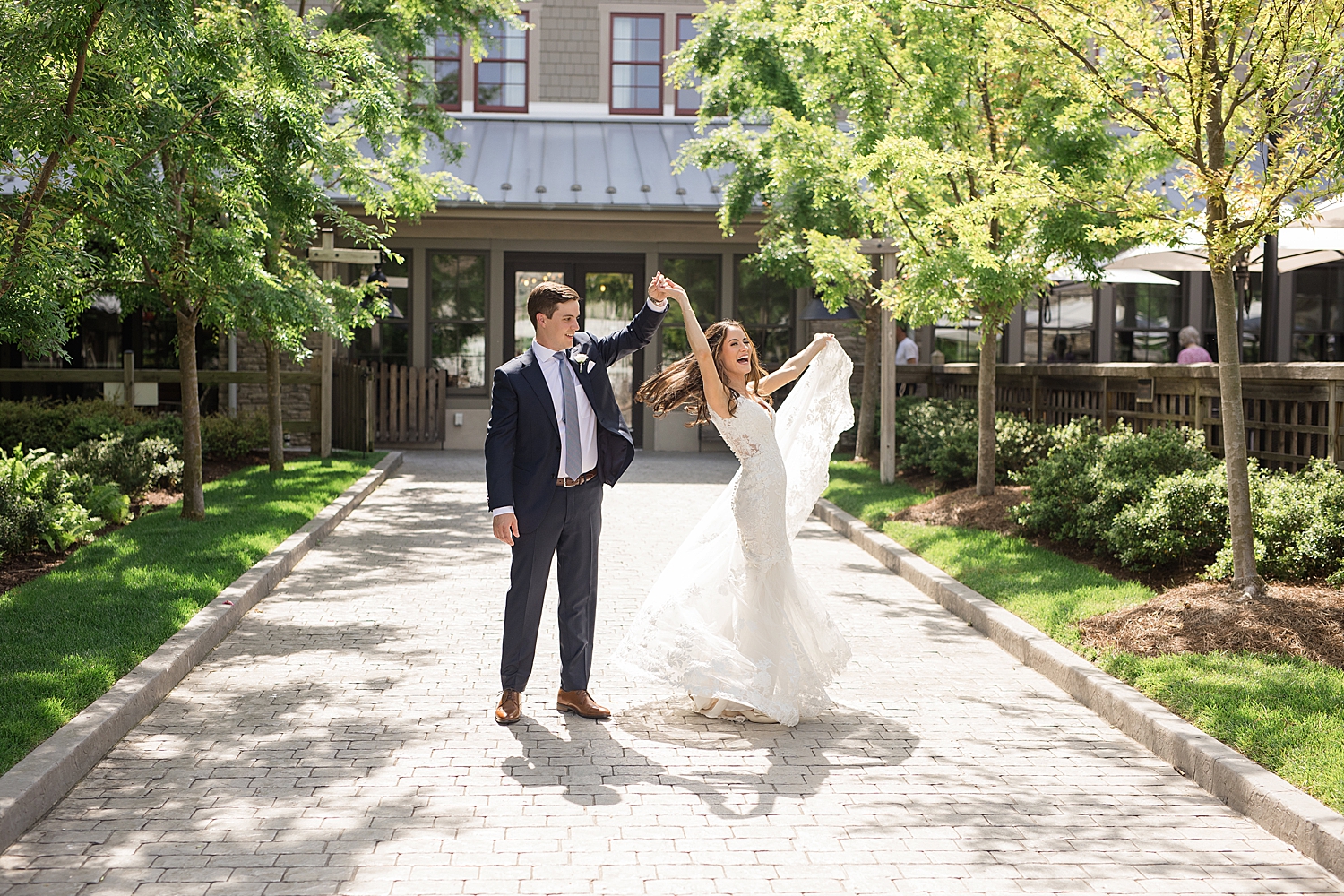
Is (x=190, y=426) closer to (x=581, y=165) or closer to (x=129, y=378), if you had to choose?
(x=129, y=378)

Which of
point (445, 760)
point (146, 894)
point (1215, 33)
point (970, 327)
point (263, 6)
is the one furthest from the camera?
point (970, 327)

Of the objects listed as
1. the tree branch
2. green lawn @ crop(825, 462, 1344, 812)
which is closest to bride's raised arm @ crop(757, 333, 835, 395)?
green lawn @ crop(825, 462, 1344, 812)

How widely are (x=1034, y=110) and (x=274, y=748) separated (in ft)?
30.0

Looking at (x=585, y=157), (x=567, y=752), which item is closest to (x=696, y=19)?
(x=585, y=157)

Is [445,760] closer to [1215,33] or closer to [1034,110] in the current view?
[1215,33]

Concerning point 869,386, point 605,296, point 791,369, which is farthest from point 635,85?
point 791,369

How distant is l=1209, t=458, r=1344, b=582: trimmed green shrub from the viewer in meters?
7.97

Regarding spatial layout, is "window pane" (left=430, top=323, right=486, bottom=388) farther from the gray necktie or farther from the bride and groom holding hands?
the gray necktie

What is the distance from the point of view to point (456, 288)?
2291cm

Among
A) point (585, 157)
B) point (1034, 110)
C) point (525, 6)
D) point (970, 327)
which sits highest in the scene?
point (525, 6)

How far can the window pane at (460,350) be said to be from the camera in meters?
22.9

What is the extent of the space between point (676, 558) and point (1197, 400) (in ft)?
20.9

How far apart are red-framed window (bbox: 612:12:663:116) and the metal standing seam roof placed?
1.89ft

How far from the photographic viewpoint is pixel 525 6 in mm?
24969
